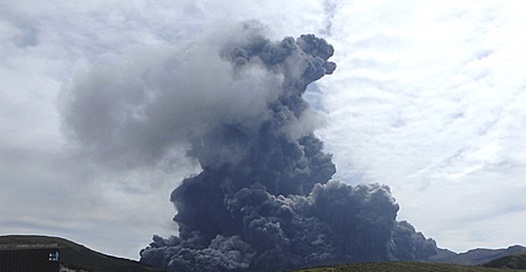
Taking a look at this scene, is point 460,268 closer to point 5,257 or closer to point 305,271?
point 305,271

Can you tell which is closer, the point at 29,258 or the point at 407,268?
the point at 29,258

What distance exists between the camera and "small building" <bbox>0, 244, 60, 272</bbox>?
263 feet

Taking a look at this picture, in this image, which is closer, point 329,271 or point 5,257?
point 5,257

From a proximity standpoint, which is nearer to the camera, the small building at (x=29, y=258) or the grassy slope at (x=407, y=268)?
the small building at (x=29, y=258)

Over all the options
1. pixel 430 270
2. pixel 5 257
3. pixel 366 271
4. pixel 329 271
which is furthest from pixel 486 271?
pixel 5 257

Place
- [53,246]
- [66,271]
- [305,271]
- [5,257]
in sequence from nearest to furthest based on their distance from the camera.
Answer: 1. [5,257]
2. [53,246]
3. [66,271]
4. [305,271]

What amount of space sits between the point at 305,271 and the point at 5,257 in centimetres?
6567

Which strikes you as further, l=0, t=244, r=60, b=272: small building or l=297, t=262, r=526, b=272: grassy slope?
l=297, t=262, r=526, b=272: grassy slope

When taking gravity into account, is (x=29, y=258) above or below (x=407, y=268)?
below

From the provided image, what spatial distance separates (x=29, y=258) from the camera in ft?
271

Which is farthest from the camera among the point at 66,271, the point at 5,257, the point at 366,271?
the point at 366,271

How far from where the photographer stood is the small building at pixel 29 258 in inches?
3155

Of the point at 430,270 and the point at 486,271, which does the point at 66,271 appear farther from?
the point at 486,271

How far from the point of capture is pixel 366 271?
14488cm
